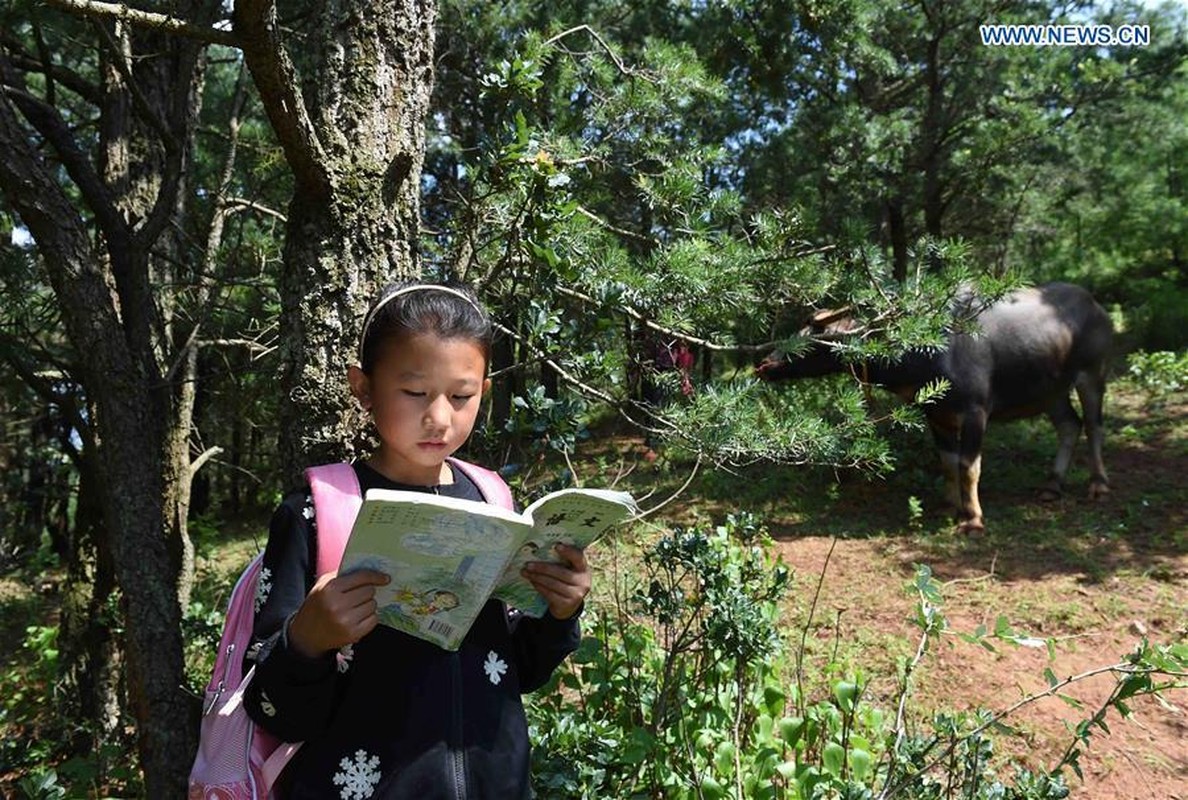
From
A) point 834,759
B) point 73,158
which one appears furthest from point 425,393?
point 73,158

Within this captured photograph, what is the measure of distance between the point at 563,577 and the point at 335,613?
0.39 m

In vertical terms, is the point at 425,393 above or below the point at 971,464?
above

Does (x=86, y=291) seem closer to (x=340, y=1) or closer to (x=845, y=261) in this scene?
(x=340, y=1)

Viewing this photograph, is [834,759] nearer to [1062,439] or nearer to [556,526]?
[556,526]

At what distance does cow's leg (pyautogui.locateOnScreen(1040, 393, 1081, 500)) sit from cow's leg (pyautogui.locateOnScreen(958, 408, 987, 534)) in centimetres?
87

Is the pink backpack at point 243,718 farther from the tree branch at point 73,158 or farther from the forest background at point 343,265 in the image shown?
the tree branch at point 73,158

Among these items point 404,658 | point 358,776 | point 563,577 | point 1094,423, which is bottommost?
point 1094,423

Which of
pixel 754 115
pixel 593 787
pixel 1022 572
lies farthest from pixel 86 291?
pixel 754 115

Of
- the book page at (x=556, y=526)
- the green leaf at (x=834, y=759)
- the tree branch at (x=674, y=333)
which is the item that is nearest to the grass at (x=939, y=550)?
the tree branch at (x=674, y=333)

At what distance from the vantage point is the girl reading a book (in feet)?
4.16

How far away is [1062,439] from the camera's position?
6633 millimetres

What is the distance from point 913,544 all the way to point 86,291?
5328 millimetres

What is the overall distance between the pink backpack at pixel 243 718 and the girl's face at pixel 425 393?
0.13 meters

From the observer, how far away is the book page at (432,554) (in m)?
1.11
